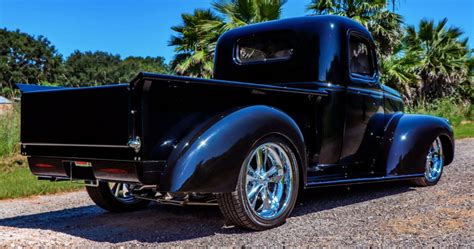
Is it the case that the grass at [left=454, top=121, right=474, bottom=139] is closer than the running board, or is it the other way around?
the running board

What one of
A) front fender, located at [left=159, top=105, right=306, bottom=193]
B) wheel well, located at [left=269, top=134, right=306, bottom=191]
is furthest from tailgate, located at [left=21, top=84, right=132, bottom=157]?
wheel well, located at [left=269, top=134, right=306, bottom=191]

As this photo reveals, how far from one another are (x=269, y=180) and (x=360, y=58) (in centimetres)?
237

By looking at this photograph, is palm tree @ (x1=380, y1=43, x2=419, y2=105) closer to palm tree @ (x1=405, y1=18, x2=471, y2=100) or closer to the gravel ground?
palm tree @ (x1=405, y1=18, x2=471, y2=100)

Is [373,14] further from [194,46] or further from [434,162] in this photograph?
[434,162]

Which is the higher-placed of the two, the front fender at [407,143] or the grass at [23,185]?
the front fender at [407,143]

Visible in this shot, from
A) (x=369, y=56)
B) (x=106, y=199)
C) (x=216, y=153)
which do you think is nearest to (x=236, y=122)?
(x=216, y=153)

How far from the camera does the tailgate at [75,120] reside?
3523 mm

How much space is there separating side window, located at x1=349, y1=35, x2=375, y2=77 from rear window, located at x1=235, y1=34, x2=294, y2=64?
0.73 meters

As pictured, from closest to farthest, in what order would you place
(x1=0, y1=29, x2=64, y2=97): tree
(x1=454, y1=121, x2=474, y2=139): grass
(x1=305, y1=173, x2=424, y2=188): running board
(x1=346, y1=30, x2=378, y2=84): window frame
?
(x1=305, y1=173, x2=424, y2=188): running board
(x1=346, y1=30, x2=378, y2=84): window frame
(x1=454, y1=121, x2=474, y2=139): grass
(x1=0, y1=29, x2=64, y2=97): tree

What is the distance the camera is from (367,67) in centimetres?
591

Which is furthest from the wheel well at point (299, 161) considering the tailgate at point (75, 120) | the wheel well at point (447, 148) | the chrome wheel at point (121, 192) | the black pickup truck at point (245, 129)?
the wheel well at point (447, 148)

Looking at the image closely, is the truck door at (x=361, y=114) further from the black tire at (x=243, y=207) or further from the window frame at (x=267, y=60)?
the black tire at (x=243, y=207)

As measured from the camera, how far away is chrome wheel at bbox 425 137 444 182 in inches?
240

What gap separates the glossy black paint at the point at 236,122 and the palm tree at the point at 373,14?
10.2 m
